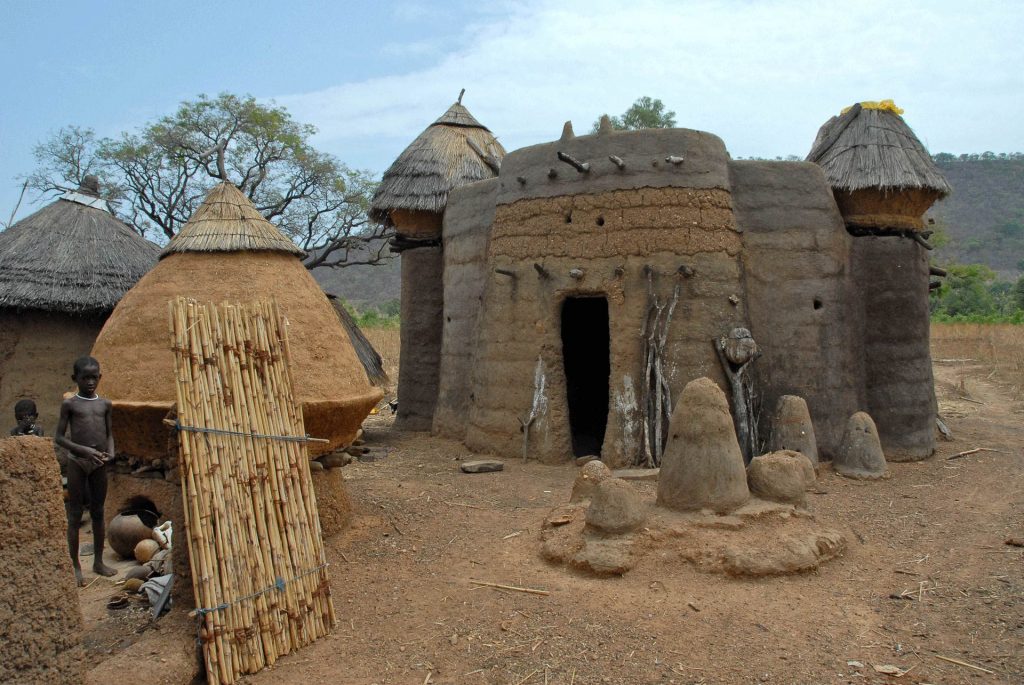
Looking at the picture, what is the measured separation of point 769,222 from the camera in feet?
31.1

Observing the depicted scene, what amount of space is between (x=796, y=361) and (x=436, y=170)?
622cm

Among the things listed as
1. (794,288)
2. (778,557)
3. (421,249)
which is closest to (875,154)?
(794,288)

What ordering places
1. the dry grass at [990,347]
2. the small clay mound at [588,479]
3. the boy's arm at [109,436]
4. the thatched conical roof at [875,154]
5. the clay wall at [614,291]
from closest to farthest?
the boy's arm at [109,436]
the small clay mound at [588,479]
the clay wall at [614,291]
the thatched conical roof at [875,154]
the dry grass at [990,347]

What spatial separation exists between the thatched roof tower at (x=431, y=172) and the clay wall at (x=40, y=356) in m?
4.94

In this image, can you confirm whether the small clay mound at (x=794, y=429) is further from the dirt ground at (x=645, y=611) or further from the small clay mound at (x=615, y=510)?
the small clay mound at (x=615, y=510)

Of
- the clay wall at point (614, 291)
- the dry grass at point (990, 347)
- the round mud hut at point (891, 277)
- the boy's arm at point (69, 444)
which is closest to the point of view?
the boy's arm at point (69, 444)

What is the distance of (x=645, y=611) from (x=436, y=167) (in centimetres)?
902

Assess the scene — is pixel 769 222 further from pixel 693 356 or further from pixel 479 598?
pixel 479 598

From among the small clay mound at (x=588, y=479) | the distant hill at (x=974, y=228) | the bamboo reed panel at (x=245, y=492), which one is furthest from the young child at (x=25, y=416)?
the distant hill at (x=974, y=228)

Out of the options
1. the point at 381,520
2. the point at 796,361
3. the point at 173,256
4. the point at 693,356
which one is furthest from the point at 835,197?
the point at 173,256

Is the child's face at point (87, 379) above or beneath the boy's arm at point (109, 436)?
above

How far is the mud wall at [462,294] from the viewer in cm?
1111

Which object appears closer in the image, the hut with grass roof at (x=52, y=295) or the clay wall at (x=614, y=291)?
the hut with grass roof at (x=52, y=295)

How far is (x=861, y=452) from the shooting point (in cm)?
895
